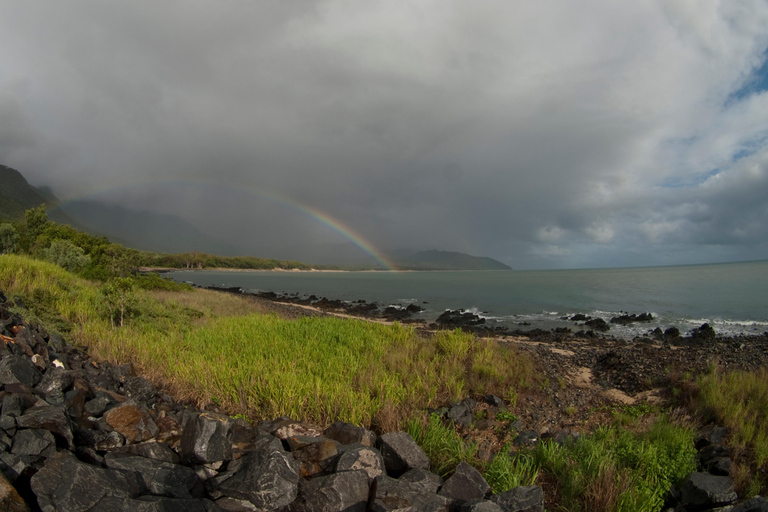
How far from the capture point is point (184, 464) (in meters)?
4.03

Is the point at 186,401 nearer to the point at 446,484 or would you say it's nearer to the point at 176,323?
the point at 446,484

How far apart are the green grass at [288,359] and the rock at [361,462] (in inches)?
76.6

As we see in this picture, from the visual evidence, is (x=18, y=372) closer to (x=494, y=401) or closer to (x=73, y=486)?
(x=73, y=486)

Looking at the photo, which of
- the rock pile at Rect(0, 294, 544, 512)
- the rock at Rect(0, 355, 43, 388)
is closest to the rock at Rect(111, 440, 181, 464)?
the rock pile at Rect(0, 294, 544, 512)

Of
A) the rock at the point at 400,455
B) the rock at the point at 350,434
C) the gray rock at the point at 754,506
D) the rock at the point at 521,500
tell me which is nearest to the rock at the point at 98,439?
the rock at the point at 350,434

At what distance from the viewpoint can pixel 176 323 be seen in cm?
1449

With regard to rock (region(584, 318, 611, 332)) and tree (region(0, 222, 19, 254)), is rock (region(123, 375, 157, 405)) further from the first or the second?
tree (region(0, 222, 19, 254))

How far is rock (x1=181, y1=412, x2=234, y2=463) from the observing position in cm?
397

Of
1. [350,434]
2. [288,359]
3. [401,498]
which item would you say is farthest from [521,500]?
[288,359]

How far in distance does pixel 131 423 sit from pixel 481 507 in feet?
14.1

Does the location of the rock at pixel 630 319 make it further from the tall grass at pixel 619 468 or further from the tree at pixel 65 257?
the tree at pixel 65 257

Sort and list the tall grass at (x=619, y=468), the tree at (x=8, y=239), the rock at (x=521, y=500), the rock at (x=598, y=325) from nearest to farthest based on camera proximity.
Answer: the rock at (x=521, y=500)
the tall grass at (x=619, y=468)
the tree at (x=8, y=239)
the rock at (x=598, y=325)

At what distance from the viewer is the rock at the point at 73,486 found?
8.85 ft

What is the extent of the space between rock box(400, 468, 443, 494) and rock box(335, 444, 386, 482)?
12.4 inches
